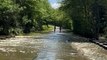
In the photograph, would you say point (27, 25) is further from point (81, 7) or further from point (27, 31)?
point (81, 7)

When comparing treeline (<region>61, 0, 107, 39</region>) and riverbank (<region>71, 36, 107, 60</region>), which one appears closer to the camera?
riverbank (<region>71, 36, 107, 60</region>)

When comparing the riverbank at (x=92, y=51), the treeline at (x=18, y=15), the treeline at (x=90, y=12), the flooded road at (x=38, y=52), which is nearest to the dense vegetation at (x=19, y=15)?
the treeline at (x=18, y=15)

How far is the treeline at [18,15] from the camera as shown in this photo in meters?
54.0

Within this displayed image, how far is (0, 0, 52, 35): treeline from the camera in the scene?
53969 millimetres

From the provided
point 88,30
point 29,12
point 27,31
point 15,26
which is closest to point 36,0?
point 29,12

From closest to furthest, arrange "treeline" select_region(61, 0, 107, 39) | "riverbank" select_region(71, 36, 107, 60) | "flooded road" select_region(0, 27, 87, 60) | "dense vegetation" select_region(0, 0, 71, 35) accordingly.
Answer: "flooded road" select_region(0, 27, 87, 60)
"riverbank" select_region(71, 36, 107, 60)
"treeline" select_region(61, 0, 107, 39)
"dense vegetation" select_region(0, 0, 71, 35)

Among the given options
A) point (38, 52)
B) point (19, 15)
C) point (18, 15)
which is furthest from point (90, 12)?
point (19, 15)

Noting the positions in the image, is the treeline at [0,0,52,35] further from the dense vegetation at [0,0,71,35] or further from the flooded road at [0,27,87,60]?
the flooded road at [0,27,87,60]

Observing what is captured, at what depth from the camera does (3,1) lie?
5428 centimetres

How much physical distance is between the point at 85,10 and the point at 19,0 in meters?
27.3

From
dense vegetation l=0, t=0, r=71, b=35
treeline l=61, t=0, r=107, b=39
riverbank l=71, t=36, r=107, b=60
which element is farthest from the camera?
dense vegetation l=0, t=0, r=71, b=35

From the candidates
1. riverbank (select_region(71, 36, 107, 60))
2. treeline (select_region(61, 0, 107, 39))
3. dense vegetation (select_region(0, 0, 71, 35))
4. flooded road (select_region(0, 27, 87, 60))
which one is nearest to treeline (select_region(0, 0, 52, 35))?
dense vegetation (select_region(0, 0, 71, 35))

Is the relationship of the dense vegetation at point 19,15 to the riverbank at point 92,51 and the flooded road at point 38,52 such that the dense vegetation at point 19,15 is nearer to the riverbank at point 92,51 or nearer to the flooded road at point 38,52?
the flooded road at point 38,52

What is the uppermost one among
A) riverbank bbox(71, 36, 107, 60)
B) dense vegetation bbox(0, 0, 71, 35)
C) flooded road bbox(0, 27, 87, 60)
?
dense vegetation bbox(0, 0, 71, 35)
